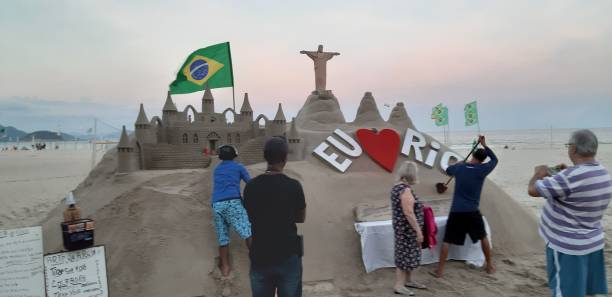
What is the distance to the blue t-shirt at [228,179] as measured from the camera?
5.11m

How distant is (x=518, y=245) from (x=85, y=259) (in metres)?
6.71

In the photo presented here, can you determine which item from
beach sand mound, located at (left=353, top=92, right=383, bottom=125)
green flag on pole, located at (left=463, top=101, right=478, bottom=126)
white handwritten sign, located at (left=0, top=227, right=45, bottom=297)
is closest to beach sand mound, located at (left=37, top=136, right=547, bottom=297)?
white handwritten sign, located at (left=0, top=227, right=45, bottom=297)

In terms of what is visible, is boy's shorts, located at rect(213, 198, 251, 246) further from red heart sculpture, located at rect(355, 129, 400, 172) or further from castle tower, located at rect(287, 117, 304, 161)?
red heart sculpture, located at rect(355, 129, 400, 172)

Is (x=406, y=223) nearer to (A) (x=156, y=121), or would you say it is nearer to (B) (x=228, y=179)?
(B) (x=228, y=179)

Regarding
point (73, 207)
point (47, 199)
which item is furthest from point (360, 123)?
point (47, 199)

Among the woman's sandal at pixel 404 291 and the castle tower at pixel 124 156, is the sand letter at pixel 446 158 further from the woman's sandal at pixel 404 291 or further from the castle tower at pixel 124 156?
the castle tower at pixel 124 156

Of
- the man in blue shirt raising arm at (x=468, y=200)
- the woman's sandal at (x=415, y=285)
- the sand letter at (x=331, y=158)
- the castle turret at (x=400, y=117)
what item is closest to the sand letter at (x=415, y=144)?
the castle turret at (x=400, y=117)

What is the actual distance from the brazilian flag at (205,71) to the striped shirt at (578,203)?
815 cm

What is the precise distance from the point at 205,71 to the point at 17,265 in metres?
7.13

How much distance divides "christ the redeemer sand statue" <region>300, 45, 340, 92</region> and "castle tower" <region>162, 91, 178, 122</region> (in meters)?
4.28

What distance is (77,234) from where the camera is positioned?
11.3ft

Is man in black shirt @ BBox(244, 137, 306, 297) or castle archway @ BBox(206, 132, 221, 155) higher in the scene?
castle archway @ BBox(206, 132, 221, 155)

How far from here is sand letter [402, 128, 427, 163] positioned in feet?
28.7

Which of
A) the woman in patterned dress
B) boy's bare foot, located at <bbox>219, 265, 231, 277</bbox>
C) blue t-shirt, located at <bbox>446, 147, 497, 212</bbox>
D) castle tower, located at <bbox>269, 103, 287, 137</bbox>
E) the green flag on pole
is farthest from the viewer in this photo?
the green flag on pole
